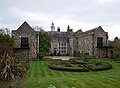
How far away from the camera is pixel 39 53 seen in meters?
47.5

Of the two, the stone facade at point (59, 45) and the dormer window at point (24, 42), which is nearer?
the dormer window at point (24, 42)

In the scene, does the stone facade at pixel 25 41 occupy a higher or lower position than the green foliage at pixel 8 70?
higher

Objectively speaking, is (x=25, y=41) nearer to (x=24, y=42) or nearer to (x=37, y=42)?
(x=24, y=42)

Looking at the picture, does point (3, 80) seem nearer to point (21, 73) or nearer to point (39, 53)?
point (21, 73)

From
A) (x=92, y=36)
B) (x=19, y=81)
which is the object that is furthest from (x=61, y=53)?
(x=19, y=81)

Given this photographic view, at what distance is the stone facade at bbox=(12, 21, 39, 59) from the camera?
45.8 m

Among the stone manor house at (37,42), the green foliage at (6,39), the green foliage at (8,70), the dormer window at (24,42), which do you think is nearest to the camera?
the green foliage at (8,70)

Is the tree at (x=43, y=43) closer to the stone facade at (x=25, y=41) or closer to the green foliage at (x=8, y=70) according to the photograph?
the stone facade at (x=25, y=41)

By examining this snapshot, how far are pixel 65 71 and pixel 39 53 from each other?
20.1 m

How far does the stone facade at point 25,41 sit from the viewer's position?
1801 inches

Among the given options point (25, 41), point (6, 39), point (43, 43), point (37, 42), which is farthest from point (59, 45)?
point (6, 39)

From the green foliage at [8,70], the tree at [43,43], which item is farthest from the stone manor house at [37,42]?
the green foliage at [8,70]

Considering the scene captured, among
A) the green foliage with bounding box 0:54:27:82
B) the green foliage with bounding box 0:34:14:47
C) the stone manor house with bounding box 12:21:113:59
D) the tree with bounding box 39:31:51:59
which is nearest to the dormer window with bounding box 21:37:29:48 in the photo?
the stone manor house with bounding box 12:21:113:59

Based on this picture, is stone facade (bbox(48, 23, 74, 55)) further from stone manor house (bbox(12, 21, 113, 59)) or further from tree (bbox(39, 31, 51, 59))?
tree (bbox(39, 31, 51, 59))
